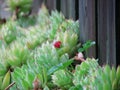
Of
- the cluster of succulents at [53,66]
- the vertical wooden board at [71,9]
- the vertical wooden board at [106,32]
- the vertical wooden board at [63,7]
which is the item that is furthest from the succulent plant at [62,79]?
the vertical wooden board at [63,7]

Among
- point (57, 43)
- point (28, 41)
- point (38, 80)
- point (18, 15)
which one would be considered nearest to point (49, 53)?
point (57, 43)

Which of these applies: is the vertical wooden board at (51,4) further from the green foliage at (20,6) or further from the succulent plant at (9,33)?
the succulent plant at (9,33)

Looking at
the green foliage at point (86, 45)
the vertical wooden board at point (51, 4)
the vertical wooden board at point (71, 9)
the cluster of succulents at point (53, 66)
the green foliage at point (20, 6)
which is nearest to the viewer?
the cluster of succulents at point (53, 66)

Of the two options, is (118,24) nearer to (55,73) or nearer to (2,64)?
(55,73)

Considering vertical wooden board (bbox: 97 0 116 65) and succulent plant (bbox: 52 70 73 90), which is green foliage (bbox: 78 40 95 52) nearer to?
vertical wooden board (bbox: 97 0 116 65)

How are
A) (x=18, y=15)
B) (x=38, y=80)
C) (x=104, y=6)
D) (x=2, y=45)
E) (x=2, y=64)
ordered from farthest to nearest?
(x=18, y=15) < (x=2, y=45) < (x=2, y=64) < (x=104, y=6) < (x=38, y=80)

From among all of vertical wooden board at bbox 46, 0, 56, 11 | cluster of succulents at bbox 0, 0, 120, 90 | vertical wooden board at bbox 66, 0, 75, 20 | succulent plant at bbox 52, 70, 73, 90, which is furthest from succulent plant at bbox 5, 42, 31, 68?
vertical wooden board at bbox 46, 0, 56, 11
